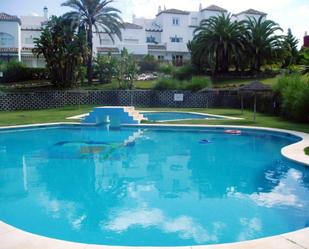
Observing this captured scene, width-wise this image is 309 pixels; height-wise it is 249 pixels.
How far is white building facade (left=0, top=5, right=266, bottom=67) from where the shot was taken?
48938 millimetres

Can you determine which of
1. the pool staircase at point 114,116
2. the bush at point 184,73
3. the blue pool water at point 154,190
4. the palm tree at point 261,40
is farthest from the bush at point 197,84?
the blue pool water at point 154,190

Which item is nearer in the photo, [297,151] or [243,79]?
[297,151]

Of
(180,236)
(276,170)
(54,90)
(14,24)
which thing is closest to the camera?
(180,236)

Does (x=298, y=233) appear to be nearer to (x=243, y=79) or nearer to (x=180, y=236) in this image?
(x=180, y=236)

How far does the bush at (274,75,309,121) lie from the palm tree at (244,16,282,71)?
17.1 meters

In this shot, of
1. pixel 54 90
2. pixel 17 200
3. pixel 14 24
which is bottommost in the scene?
pixel 17 200

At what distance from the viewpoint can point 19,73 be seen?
121ft

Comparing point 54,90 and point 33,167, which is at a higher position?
point 54,90

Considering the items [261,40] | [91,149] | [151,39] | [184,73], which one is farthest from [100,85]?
[151,39]

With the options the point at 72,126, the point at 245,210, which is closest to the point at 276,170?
the point at 245,210

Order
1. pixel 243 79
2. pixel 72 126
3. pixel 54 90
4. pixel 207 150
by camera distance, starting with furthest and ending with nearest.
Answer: pixel 243 79, pixel 54 90, pixel 72 126, pixel 207 150

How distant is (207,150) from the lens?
547 inches

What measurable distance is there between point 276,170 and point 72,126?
462 inches

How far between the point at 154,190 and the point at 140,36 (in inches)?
2025
